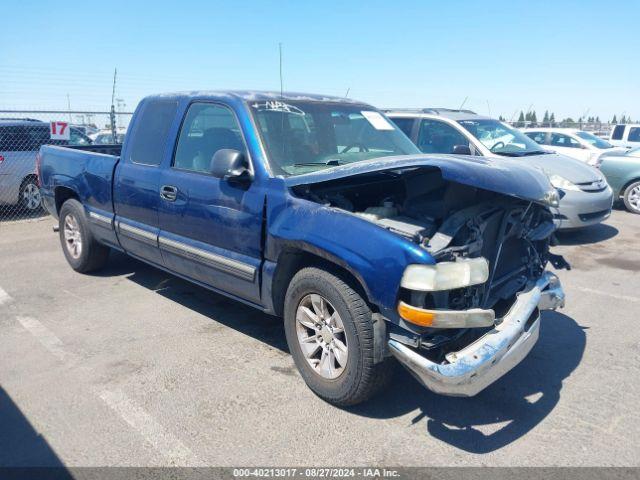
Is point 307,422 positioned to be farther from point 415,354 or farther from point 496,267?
point 496,267

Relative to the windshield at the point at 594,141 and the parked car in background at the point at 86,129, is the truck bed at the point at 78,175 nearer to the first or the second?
the parked car in background at the point at 86,129

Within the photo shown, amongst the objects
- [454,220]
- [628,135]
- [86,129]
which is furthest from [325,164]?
[86,129]

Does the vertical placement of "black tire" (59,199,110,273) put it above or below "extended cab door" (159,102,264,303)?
below

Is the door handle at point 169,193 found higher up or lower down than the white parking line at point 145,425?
higher up

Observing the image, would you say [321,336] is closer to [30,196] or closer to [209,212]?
[209,212]

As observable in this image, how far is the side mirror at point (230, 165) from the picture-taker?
355cm

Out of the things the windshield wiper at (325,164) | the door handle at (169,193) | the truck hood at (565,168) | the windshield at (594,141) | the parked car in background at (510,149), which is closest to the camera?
the windshield wiper at (325,164)

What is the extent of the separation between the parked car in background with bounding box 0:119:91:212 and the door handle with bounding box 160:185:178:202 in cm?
643

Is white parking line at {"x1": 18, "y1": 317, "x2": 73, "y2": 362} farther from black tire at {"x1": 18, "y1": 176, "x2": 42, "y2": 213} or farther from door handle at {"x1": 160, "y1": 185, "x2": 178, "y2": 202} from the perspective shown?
black tire at {"x1": 18, "y1": 176, "x2": 42, "y2": 213}

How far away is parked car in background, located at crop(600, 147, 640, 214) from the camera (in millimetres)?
10117

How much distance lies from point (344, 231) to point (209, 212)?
138 centimetres

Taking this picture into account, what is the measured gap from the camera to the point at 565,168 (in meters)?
7.84

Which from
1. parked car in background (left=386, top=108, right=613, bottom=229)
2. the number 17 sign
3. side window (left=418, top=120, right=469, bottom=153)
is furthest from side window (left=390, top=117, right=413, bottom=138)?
the number 17 sign

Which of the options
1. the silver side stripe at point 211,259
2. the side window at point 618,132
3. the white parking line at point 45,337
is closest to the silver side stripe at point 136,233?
the silver side stripe at point 211,259
